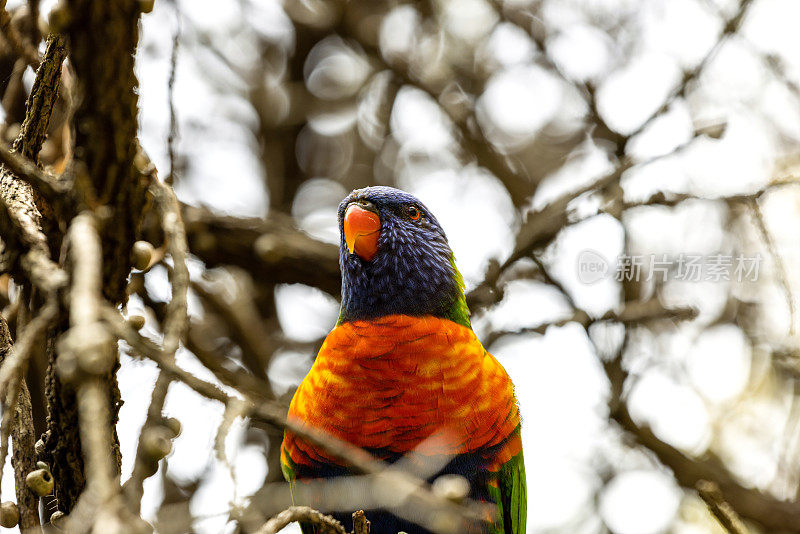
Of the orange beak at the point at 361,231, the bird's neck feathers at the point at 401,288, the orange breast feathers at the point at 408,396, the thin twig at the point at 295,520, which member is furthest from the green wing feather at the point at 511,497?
the thin twig at the point at 295,520

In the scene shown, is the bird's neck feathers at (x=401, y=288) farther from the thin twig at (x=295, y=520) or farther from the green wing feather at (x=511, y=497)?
the thin twig at (x=295, y=520)

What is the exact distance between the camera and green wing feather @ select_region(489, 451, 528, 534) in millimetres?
2197

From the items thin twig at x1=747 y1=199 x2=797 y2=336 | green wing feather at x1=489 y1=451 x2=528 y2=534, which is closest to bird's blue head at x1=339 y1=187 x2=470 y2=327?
green wing feather at x1=489 y1=451 x2=528 y2=534

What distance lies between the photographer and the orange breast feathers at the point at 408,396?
1993mm

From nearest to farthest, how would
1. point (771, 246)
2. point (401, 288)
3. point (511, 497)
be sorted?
point (771, 246) < point (511, 497) < point (401, 288)

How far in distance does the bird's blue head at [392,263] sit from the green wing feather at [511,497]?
0.58 m

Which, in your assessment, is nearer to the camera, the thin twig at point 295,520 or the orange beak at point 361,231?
the thin twig at point 295,520

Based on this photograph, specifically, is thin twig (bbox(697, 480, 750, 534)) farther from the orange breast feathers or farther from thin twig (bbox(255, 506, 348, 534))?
the orange breast feathers

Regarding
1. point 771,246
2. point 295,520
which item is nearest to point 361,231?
point 771,246

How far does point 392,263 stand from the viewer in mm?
2537

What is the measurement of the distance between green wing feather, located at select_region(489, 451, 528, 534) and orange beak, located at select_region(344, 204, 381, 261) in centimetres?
96

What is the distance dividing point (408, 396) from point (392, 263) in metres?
0.68

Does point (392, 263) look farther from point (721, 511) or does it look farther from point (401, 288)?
point (721, 511)

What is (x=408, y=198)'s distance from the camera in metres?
2.68
